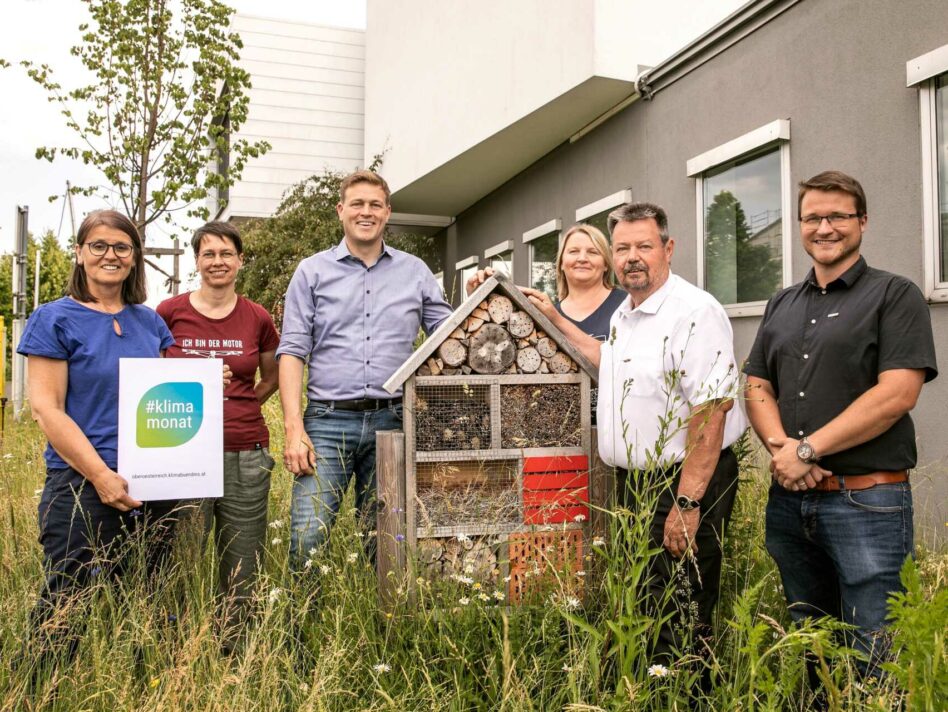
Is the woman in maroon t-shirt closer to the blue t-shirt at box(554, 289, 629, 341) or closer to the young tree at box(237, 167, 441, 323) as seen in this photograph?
the blue t-shirt at box(554, 289, 629, 341)

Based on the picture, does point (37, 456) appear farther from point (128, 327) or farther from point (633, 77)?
point (633, 77)

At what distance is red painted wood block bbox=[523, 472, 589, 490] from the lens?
9.73ft

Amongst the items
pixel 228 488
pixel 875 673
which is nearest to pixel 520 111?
pixel 228 488

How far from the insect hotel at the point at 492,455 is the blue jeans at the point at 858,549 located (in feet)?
2.64

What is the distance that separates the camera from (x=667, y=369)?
8.82 feet

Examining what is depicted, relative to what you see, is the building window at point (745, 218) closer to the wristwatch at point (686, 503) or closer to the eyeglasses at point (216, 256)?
the wristwatch at point (686, 503)

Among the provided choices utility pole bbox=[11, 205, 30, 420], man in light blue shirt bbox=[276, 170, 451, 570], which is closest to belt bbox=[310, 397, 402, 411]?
man in light blue shirt bbox=[276, 170, 451, 570]

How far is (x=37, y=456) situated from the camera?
648 centimetres

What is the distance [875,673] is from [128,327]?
299 centimetres

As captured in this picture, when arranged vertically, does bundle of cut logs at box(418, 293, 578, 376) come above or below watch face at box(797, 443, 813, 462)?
above

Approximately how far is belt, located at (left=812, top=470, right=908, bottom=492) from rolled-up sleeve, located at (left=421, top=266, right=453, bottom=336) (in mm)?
1832

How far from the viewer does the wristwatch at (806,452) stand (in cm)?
247

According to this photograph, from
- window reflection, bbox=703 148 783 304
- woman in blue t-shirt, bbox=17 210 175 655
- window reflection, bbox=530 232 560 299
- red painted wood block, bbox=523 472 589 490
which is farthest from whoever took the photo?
window reflection, bbox=530 232 560 299

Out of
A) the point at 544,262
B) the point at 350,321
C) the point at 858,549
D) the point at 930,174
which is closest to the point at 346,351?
the point at 350,321
